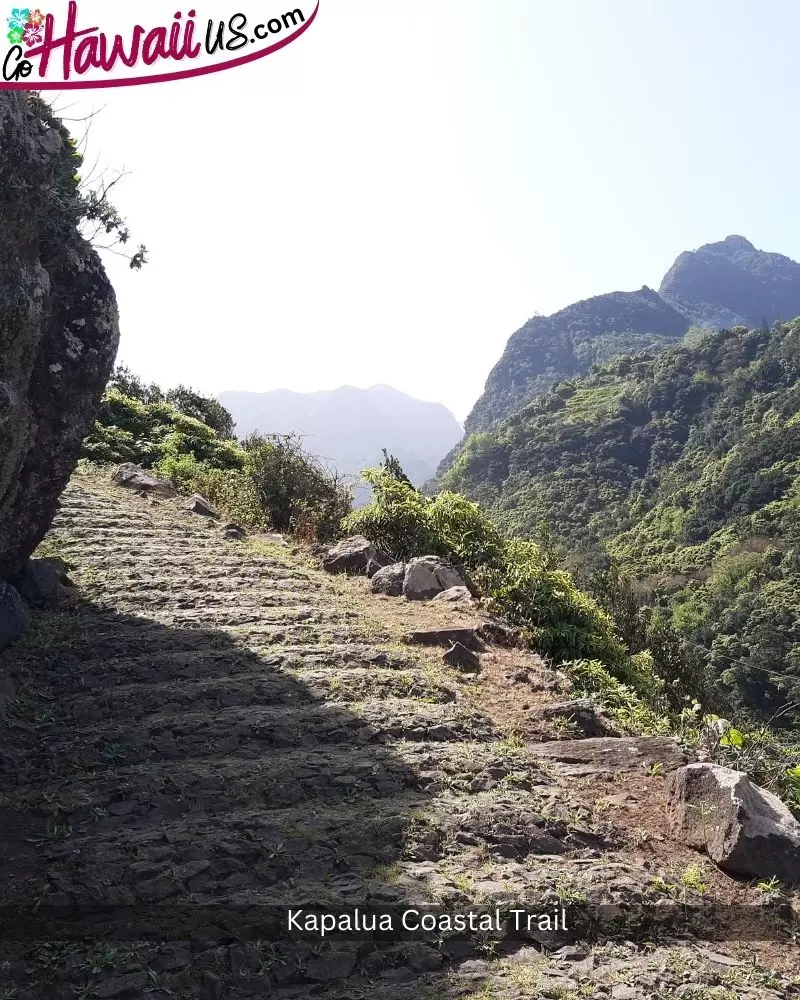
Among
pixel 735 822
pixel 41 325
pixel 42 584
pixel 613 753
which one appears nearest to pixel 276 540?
pixel 42 584

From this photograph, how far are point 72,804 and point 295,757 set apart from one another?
123 centimetres

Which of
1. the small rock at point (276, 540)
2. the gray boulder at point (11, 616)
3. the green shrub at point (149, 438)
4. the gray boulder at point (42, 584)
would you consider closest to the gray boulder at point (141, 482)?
the green shrub at point (149, 438)

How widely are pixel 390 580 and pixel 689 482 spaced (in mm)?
81115

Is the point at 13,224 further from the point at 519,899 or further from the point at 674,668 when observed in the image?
the point at 674,668

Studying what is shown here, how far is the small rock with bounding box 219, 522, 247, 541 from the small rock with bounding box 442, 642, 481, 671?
4024mm

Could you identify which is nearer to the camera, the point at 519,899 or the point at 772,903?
the point at 519,899

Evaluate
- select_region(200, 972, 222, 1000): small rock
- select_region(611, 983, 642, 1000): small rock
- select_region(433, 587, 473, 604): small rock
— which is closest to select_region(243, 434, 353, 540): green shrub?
select_region(433, 587, 473, 604): small rock

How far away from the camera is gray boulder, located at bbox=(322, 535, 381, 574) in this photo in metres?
8.28

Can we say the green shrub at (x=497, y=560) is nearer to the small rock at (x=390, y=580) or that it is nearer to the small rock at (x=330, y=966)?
the small rock at (x=390, y=580)

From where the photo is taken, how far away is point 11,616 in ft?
18.1

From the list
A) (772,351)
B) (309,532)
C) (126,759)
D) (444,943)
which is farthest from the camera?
(772,351)

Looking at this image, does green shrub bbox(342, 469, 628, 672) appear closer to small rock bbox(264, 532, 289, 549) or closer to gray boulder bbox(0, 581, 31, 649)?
small rock bbox(264, 532, 289, 549)

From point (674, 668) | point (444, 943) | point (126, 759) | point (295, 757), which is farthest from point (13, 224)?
point (674, 668)

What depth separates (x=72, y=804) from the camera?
12.0ft
